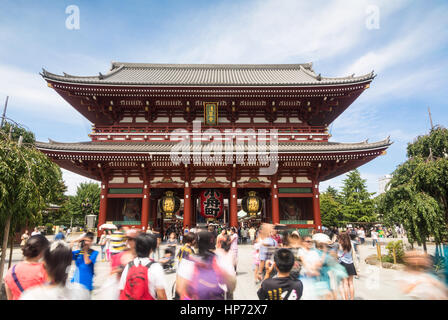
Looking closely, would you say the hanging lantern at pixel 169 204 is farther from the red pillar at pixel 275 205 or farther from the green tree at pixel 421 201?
the green tree at pixel 421 201

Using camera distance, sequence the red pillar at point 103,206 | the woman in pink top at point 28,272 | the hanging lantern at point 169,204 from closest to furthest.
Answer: the woman in pink top at point 28,272 < the red pillar at point 103,206 < the hanging lantern at point 169,204

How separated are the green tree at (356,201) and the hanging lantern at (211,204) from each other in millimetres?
26962

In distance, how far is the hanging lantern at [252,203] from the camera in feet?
50.7

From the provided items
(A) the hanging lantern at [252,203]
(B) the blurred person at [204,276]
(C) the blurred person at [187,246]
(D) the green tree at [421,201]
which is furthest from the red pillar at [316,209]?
(B) the blurred person at [204,276]

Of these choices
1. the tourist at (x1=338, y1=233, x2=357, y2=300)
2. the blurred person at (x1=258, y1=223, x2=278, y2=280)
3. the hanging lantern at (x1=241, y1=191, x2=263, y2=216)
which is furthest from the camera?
the hanging lantern at (x1=241, y1=191, x2=263, y2=216)

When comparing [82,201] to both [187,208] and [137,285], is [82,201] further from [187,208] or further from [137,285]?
[137,285]

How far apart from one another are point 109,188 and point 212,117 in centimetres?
814

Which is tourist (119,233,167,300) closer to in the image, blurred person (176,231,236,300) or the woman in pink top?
blurred person (176,231,236,300)

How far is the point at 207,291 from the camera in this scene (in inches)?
112

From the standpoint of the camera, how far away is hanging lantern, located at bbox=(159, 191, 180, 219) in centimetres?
1526

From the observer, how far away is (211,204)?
15461 mm

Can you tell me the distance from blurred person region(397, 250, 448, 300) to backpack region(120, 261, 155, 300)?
11.5 ft

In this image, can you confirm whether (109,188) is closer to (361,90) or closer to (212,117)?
(212,117)

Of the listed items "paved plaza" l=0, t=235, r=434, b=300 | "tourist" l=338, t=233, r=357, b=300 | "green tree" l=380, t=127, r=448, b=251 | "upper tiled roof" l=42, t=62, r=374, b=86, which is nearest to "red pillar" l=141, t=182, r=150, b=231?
"paved plaza" l=0, t=235, r=434, b=300
